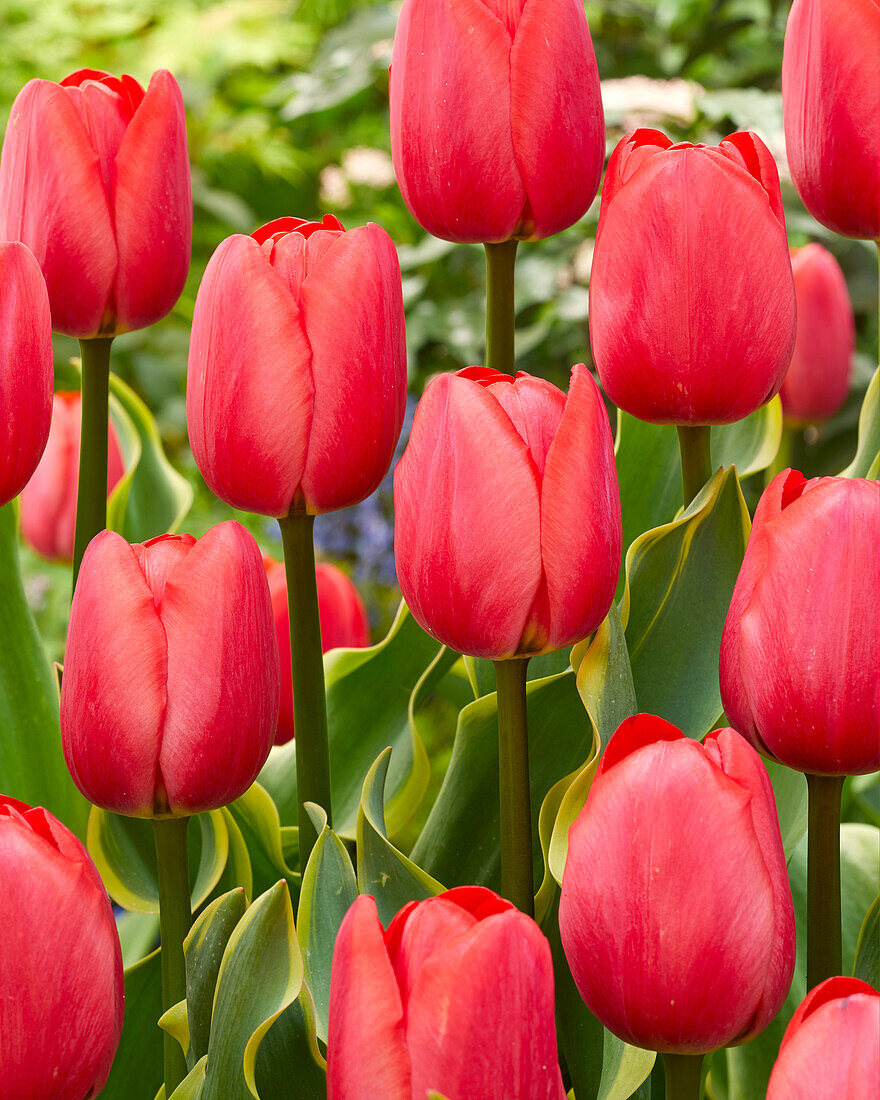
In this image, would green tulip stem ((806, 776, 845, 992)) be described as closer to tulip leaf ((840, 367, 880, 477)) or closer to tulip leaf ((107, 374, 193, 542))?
tulip leaf ((840, 367, 880, 477))

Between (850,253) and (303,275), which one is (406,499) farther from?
(850,253)

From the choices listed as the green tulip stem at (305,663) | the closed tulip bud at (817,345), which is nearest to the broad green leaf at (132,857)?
the green tulip stem at (305,663)

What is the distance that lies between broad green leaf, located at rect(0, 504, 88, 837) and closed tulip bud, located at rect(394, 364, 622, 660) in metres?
0.24

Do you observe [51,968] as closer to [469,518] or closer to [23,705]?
[469,518]

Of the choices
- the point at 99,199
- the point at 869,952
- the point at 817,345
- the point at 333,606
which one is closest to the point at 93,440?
the point at 99,199

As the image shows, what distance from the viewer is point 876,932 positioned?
36cm

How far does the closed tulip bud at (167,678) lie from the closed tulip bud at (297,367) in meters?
0.04

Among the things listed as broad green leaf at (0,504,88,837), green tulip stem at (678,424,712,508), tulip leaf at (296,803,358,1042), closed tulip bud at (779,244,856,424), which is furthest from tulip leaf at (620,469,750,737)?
closed tulip bud at (779,244,856,424)

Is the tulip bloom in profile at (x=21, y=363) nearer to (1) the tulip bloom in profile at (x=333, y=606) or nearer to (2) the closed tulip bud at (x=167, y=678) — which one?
(2) the closed tulip bud at (x=167, y=678)

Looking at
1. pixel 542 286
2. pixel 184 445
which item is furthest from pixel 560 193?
pixel 184 445

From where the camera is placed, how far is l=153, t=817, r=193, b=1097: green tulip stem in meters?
0.35

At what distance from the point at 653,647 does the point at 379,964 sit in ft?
0.65

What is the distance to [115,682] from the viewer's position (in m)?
0.32

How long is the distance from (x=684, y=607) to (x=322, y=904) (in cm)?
14
